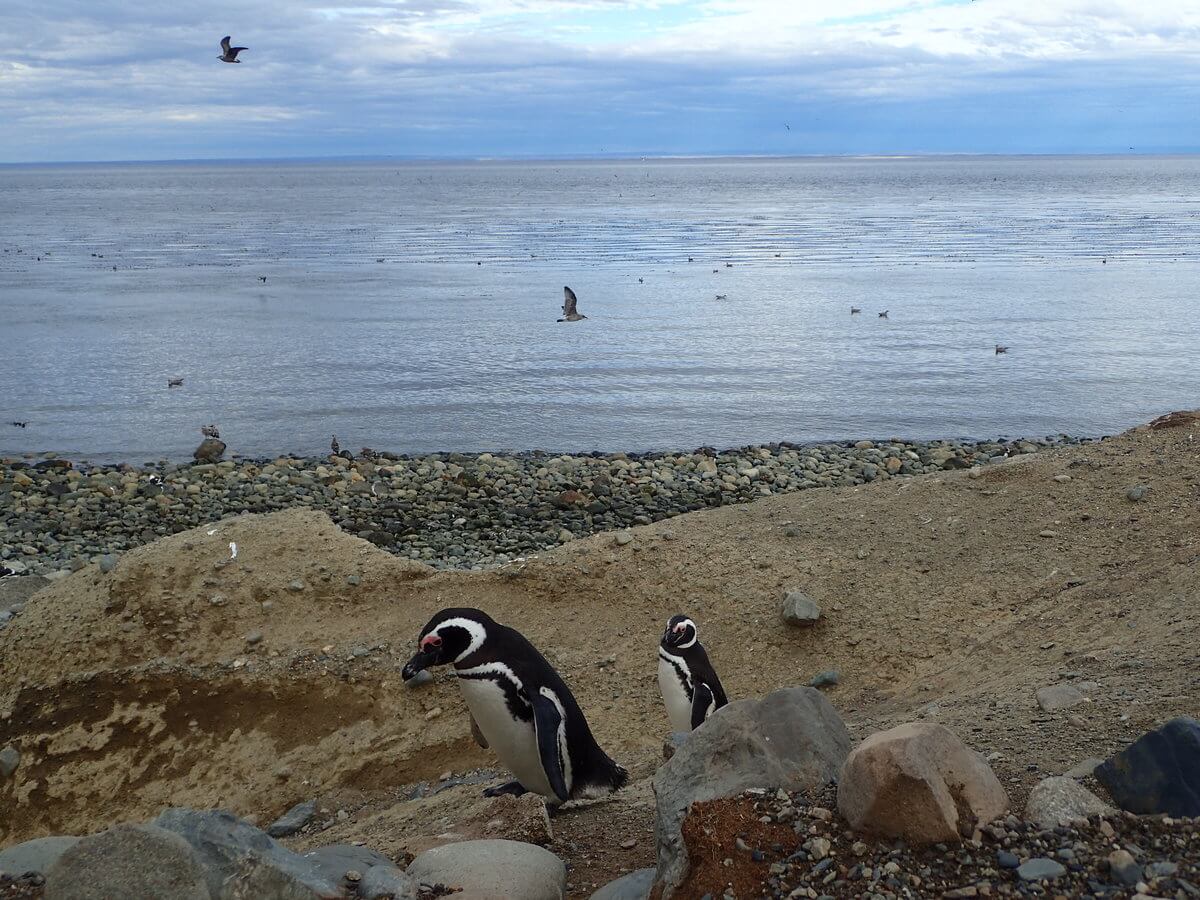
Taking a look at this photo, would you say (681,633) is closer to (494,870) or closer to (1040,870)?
(494,870)

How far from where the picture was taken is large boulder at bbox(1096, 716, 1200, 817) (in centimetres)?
361

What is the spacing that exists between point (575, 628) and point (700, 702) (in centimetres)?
180

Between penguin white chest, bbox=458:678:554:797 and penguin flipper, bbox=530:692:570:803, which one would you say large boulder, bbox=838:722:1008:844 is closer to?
penguin flipper, bbox=530:692:570:803

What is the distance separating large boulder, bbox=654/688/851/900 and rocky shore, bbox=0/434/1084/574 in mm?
7121

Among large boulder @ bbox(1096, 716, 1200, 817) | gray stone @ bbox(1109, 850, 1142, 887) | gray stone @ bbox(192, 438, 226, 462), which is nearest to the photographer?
gray stone @ bbox(1109, 850, 1142, 887)

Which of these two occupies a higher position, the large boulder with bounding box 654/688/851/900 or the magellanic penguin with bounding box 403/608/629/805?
the large boulder with bounding box 654/688/851/900

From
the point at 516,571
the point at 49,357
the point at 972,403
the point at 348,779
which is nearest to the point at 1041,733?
the point at 348,779

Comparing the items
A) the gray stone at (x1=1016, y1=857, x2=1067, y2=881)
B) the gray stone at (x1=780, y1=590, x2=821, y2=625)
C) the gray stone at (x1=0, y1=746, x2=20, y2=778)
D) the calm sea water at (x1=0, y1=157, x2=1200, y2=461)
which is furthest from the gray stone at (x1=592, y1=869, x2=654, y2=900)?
the calm sea water at (x1=0, y1=157, x2=1200, y2=461)

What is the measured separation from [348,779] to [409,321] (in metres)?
24.0

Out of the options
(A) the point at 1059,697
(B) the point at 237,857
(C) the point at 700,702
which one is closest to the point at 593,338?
(C) the point at 700,702

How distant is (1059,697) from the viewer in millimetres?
5285

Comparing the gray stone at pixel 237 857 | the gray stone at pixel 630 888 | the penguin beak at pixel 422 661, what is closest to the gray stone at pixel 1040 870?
the gray stone at pixel 630 888

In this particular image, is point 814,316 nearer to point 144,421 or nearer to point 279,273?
point 144,421

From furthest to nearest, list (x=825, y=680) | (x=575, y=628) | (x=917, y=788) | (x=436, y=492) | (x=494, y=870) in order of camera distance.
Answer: (x=436, y=492)
(x=575, y=628)
(x=825, y=680)
(x=494, y=870)
(x=917, y=788)
